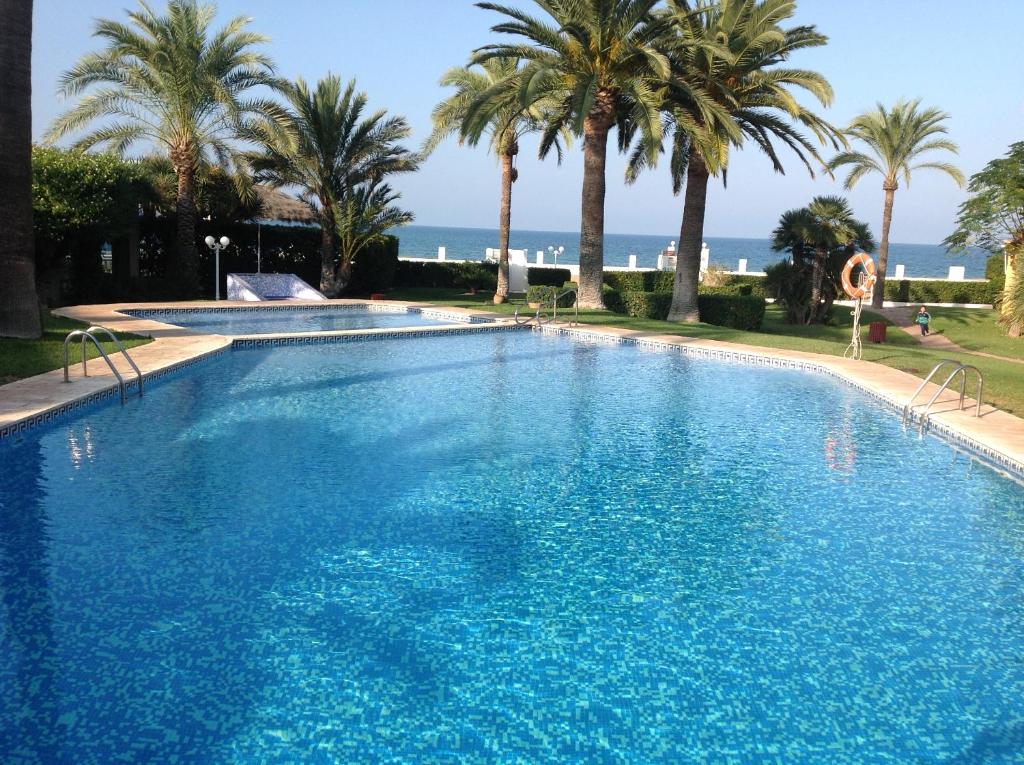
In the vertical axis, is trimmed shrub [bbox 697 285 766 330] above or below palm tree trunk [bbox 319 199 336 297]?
below

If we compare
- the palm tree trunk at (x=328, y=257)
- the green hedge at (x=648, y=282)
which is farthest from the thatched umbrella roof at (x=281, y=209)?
the green hedge at (x=648, y=282)

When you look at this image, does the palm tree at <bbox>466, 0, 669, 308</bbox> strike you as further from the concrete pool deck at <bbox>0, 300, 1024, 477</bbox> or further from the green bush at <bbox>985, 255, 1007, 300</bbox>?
the green bush at <bbox>985, 255, 1007, 300</bbox>

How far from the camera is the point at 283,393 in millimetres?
10688

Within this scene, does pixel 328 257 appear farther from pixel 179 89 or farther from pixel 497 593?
pixel 497 593

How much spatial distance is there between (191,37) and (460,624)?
2024 cm

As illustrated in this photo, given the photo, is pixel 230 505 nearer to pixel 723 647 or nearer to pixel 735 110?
pixel 723 647

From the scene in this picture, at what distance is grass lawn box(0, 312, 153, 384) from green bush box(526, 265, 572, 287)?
2028 cm

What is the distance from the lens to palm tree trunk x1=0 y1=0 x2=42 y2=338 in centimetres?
1136

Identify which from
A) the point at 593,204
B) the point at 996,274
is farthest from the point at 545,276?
the point at 996,274

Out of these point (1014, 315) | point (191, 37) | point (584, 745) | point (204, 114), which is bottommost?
point (584, 745)

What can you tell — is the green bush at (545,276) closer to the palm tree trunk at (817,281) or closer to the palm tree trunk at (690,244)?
the palm tree trunk at (817,281)

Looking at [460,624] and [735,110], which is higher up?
[735,110]

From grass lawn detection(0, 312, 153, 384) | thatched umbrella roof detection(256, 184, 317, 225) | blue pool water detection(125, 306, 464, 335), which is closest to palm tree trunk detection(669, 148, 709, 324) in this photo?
blue pool water detection(125, 306, 464, 335)

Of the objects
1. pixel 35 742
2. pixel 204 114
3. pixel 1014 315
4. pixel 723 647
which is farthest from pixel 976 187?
pixel 35 742
